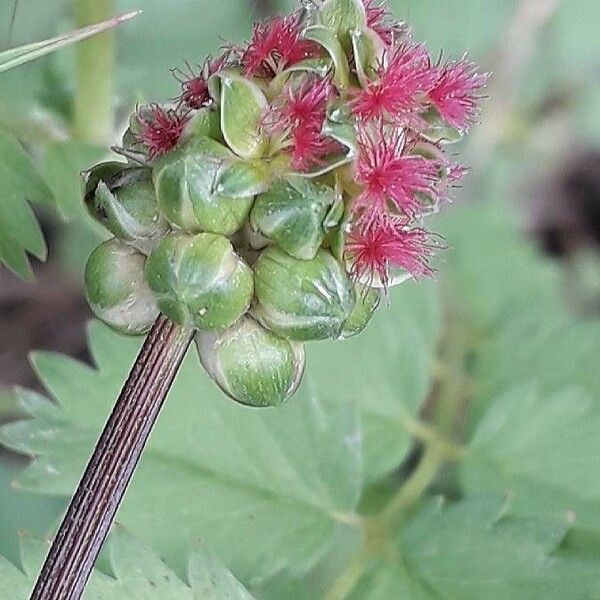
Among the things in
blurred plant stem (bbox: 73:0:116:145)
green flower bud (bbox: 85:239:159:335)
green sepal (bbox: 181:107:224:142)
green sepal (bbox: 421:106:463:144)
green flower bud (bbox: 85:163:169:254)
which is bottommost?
green flower bud (bbox: 85:239:159:335)

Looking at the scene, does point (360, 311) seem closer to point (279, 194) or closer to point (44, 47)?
point (279, 194)

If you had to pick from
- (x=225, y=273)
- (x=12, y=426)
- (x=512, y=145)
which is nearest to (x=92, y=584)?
(x=12, y=426)

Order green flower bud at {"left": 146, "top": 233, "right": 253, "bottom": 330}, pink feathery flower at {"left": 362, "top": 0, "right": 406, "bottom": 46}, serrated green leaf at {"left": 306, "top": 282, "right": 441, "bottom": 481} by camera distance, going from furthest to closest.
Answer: serrated green leaf at {"left": 306, "top": 282, "right": 441, "bottom": 481}, pink feathery flower at {"left": 362, "top": 0, "right": 406, "bottom": 46}, green flower bud at {"left": 146, "top": 233, "right": 253, "bottom": 330}

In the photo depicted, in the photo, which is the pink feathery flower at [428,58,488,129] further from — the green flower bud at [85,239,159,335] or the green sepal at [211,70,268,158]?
the green flower bud at [85,239,159,335]

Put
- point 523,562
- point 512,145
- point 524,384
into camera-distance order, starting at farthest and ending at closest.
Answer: point 512,145 < point 524,384 < point 523,562

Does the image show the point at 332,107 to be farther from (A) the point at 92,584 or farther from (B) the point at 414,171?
(A) the point at 92,584

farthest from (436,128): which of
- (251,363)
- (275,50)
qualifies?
(251,363)

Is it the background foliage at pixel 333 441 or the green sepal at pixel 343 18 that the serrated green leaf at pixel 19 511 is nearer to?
the background foliage at pixel 333 441

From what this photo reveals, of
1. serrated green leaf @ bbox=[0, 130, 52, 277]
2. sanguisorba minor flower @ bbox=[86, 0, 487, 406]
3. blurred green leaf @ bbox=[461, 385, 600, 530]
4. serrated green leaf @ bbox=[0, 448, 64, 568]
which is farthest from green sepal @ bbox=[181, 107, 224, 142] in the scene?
serrated green leaf @ bbox=[0, 448, 64, 568]
